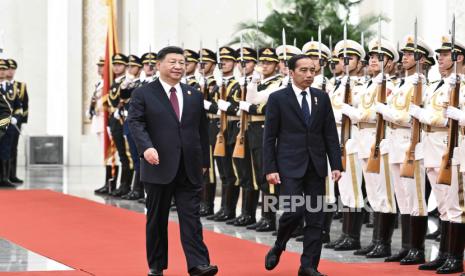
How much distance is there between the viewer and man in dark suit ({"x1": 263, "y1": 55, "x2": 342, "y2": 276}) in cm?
809

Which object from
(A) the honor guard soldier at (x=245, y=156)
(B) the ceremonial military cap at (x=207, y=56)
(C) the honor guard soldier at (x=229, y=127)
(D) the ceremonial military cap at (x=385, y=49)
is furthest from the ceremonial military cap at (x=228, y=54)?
(D) the ceremonial military cap at (x=385, y=49)

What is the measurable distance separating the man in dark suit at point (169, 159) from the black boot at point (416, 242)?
6.24ft

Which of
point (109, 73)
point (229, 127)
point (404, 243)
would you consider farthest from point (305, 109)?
point (109, 73)

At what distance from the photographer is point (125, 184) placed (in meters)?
15.3

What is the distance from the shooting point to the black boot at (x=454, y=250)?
837 centimetres

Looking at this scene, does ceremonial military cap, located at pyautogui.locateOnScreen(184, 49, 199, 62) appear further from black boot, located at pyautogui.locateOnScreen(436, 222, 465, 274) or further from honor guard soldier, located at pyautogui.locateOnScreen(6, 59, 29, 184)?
black boot, located at pyautogui.locateOnScreen(436, 222, 465, 274)

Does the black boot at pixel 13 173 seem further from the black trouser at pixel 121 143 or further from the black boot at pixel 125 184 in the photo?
the black trouser at pixel 121 143

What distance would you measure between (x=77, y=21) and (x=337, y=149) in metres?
Result: 15.1

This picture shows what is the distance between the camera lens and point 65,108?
74.8 ft

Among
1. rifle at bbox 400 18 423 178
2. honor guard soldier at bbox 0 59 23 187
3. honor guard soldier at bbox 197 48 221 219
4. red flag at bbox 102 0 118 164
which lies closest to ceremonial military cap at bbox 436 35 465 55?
rifle at bbox 400 18 423 178

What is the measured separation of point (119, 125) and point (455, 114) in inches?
306

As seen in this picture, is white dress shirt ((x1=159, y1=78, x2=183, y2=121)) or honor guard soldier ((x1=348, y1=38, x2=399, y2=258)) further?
honor guard soldier ((x1=348, y1=38, x2=399, y2=258))

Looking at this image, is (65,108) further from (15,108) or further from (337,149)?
(337,149)

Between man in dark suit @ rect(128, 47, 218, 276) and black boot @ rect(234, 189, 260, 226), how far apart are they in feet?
12.5
